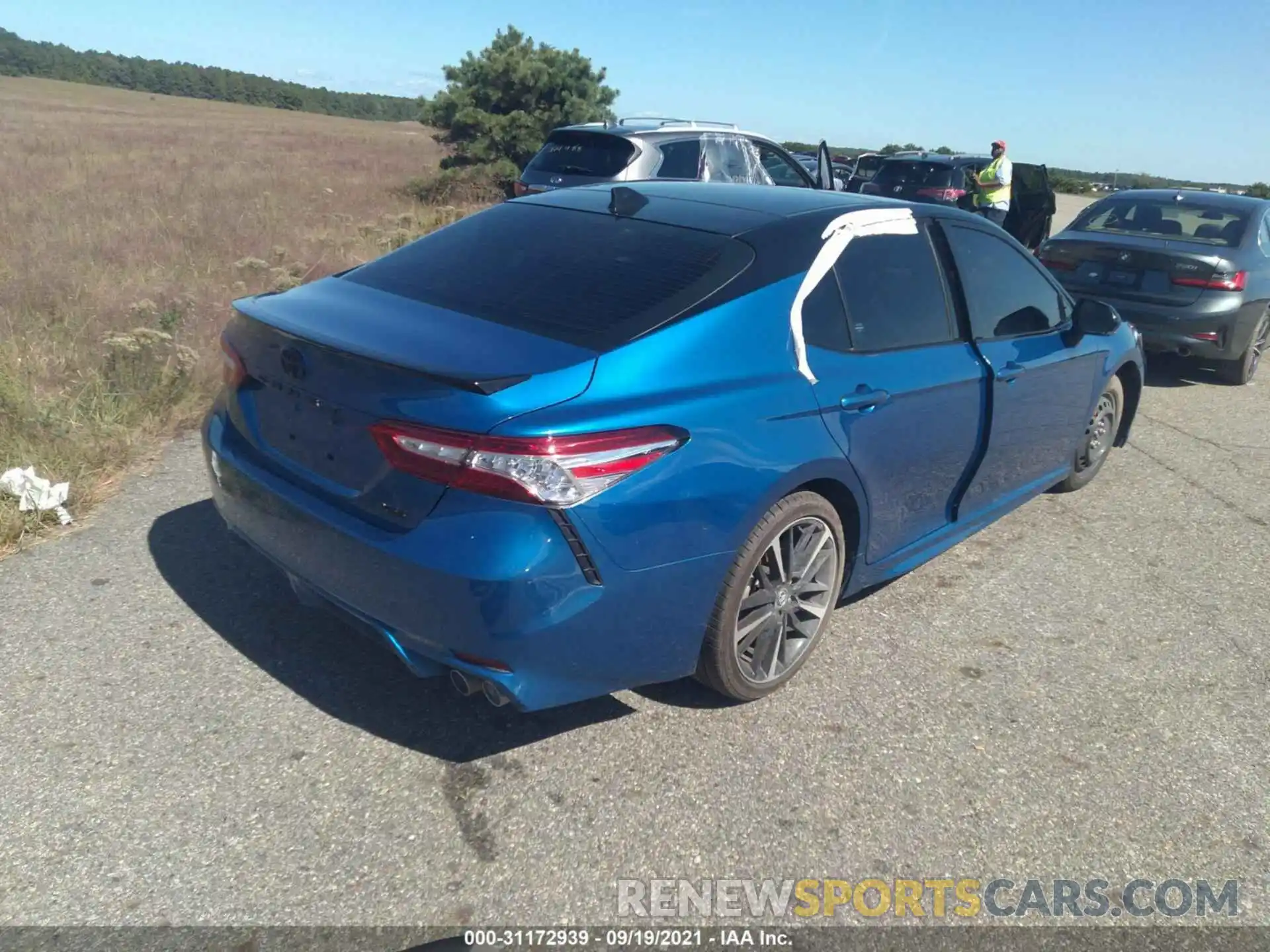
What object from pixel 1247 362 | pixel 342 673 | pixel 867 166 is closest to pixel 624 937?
pixel 342 673

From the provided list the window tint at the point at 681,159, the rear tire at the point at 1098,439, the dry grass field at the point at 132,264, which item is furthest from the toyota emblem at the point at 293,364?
the window tint at the point at 681,159

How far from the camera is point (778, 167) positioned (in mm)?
11984

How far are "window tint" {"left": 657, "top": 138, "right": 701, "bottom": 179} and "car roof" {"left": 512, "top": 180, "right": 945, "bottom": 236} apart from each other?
6.06 meters

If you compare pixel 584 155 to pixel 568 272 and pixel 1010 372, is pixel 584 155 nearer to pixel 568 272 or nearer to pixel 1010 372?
pixel 1010 372

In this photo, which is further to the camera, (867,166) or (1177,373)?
(867,166)

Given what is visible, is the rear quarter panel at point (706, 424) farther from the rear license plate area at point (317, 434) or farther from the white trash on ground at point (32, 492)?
the white trash on ground at point (32, 492)

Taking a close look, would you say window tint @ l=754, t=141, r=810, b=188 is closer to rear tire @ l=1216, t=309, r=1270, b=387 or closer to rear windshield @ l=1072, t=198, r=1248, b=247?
rear windshield @ l=1072, t=198, r=1248, b=247

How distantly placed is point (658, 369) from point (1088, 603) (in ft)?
8.40

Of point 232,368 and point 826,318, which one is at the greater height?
point 826,318

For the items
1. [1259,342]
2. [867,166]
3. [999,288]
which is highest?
[867,166]

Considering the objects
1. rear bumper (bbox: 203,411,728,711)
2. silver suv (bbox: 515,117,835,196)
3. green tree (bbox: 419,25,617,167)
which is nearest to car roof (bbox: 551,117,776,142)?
silver suv (bbox: 515,117,835,196)

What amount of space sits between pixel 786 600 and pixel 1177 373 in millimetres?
7348

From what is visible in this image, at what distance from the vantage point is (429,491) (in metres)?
2.61

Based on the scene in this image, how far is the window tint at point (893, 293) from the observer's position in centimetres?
354
